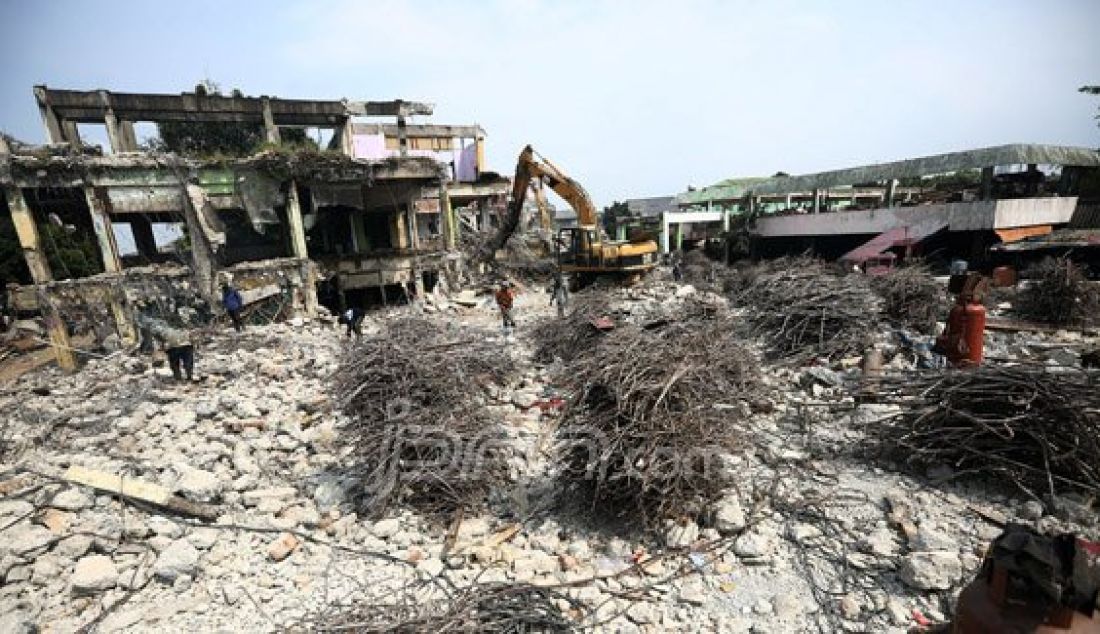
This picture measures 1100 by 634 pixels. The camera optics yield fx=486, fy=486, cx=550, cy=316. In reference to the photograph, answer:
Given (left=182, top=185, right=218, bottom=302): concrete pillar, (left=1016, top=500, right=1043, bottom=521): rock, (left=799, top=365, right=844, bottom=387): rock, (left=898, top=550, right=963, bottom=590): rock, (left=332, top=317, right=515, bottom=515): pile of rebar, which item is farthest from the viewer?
(left=182, top=185, right=218, bottom=302): concrete pillar

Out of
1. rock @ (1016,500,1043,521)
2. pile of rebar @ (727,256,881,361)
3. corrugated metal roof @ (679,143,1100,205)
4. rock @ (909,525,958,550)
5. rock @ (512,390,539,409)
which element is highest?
corrugated metal roof @ (679,143,1100,205)

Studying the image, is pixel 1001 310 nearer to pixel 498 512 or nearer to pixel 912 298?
pixel 912 298

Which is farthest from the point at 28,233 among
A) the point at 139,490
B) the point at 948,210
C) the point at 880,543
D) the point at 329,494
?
the point at 948,210

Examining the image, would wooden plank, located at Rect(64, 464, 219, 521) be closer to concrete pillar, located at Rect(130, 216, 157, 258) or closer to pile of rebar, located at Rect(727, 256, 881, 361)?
pile of rebar, located at Rect(727, 256, 881, 361)

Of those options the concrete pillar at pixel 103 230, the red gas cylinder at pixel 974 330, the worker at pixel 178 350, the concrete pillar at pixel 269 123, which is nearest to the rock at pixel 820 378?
the red gas cylinder at pixel 974 330

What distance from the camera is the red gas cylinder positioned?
16.5ft

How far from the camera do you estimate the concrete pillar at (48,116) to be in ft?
44.3

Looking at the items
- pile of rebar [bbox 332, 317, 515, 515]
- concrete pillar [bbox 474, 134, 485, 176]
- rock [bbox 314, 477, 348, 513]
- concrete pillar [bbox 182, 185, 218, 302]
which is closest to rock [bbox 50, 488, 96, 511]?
rock [bbox 314, 477, 348, 513]

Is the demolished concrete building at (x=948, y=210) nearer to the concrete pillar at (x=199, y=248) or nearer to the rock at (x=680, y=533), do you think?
the rock at (x=680, y=533)

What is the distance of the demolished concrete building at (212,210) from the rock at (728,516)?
43.0 ft

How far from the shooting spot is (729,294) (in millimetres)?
14750

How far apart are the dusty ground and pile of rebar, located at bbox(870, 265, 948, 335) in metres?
3.94

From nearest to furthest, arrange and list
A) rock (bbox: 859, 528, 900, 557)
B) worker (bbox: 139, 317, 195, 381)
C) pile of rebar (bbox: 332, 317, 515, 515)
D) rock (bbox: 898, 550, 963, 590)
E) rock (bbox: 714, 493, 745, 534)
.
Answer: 1. rock (bbox: 898, 550, 963, 590)
2. rock (bbox: 859, 528, 900, 557)
3. rock (bbox: 714, 493, 745, 534)
4. pile of rebar (bbox: 332, 317, 515, 515)
5. worker (bbox: 139, 317, 195, 381)

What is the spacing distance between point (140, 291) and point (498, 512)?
12.4 meters
